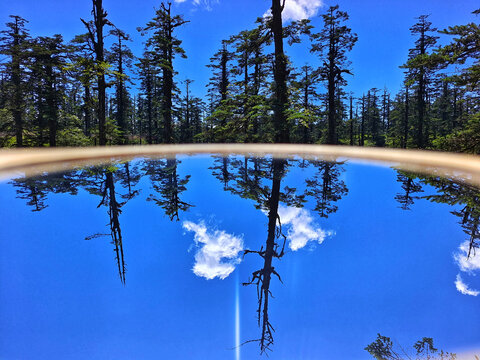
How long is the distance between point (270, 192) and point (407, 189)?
1834 mm

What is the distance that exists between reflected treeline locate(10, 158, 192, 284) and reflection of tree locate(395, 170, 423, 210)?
254cm

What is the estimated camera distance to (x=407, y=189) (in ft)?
10.2

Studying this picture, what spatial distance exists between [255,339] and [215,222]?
1286 mm

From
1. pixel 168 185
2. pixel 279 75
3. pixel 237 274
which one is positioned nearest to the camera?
pixel 237 274

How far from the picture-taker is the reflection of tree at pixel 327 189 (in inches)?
104

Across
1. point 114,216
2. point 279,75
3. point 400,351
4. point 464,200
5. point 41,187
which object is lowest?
point 400,351

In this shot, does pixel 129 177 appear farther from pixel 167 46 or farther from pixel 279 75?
pixel 167 46

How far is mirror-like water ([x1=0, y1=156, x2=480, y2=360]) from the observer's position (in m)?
1.19

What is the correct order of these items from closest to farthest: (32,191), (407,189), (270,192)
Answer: (32,191) → (407,189) → (270,192)

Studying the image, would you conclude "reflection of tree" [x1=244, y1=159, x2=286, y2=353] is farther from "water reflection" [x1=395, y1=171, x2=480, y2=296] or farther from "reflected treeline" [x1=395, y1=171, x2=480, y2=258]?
"reflected treeline" [x1=395, y1=171, x2=480, y2=258]

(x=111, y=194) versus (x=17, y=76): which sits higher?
(x=17, y=76)

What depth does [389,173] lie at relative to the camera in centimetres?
391

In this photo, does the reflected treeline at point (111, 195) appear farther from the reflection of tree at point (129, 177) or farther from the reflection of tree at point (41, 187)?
the reflection of tree at point (41, 187)

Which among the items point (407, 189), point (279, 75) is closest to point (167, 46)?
point (279, 75)
